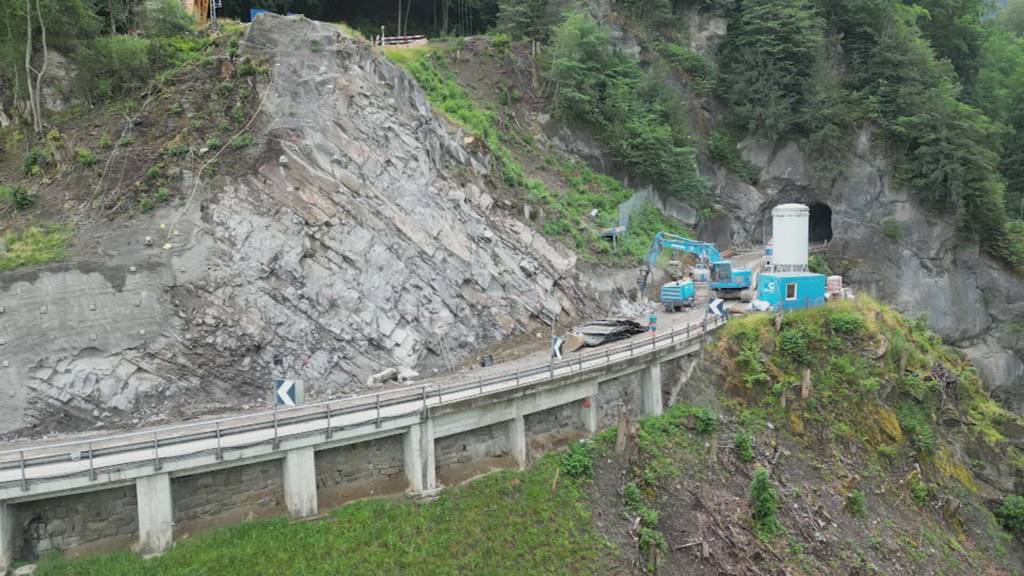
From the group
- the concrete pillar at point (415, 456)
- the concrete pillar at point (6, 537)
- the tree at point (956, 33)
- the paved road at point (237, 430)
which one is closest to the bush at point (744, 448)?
the paved road at point (237, 430)

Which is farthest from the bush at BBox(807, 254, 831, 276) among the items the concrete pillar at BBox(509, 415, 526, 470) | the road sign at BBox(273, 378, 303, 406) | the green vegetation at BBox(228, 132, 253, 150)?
the road sign at BBox(273, 378, 303, 406)

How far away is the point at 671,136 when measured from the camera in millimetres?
47781

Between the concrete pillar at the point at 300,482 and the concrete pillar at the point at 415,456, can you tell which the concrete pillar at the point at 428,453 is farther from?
the concrete pillar at the point at 300,482

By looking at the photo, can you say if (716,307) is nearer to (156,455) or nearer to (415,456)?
(415,456)

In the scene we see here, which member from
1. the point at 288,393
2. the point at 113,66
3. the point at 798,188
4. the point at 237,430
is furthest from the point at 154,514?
the point at 798,188

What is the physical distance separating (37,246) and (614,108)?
1358 inches

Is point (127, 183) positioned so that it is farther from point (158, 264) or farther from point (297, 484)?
point (297, 484)

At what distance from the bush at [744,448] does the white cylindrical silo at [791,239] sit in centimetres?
1195

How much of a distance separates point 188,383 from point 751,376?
22794 millimetres

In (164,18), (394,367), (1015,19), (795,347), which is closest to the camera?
(394,367)

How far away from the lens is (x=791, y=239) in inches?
1421

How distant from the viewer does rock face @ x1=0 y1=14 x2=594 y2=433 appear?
22547 mm

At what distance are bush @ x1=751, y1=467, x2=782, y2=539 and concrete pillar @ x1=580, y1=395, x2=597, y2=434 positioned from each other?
244 inches

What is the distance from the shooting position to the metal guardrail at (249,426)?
57.8ft
